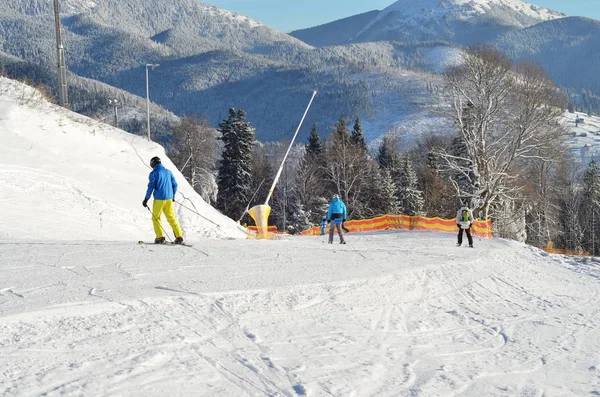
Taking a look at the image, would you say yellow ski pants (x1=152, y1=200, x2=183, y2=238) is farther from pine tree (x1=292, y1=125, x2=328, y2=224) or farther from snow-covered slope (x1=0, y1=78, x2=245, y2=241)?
pine tree (x1=292, y1=125, x2=328, y2=224)

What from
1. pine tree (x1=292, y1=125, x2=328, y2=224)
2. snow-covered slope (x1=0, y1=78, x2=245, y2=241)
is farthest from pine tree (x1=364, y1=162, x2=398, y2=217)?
snow-covered slope (x1=0, y1=78, x2=245, y2=241)

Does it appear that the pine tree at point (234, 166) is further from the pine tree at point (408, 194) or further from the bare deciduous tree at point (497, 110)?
the bare deciduous tree at point (497, 110)

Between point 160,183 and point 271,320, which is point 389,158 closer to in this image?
point 160,183

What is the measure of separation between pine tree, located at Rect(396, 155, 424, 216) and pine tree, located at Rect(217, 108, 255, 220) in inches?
564

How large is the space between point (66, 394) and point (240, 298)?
3.20 metres

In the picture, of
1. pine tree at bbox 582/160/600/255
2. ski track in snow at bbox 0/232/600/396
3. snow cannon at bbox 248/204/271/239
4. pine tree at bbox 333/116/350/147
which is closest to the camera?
ski track in snow at bbox 0/232/600/396

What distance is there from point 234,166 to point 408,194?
1624 cm

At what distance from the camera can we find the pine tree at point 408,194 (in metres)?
53.2

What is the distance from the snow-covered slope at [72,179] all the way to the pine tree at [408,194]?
34165 mm

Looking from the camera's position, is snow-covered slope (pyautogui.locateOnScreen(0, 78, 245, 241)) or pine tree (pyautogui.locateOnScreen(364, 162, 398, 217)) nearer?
snow-covered slope (pyautogui.locateOnScreen(0, 78, 245, 241))

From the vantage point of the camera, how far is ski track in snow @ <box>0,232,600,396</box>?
5.36 metres

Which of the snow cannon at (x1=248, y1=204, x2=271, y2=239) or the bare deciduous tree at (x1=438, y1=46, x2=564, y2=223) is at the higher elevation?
the bare deciduous tree at (x1=438, y1=46, x2=564, y2=223)

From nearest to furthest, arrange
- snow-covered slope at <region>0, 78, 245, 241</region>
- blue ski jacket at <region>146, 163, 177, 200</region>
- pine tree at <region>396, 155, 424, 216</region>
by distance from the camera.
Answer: blue ski jacket at <region>146, 163, 177, 200</region>
snow-covered slope at <region>0, 78, 245, 241</region>
pine tree at <region>396, 155, 424, 216</region>

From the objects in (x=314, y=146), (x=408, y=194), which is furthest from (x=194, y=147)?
(x=408, y=194)
